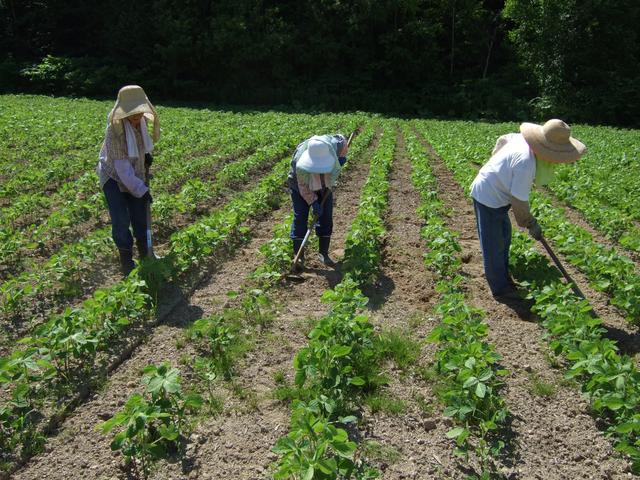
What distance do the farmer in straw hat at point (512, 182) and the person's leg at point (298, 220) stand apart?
1869 mm

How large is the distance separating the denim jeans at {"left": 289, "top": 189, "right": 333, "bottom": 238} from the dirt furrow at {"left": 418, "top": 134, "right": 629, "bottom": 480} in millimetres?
1846

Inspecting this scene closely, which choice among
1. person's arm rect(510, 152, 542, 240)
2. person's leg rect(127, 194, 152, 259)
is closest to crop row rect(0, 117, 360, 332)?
person's leg rect(127, 194, 152, 259)

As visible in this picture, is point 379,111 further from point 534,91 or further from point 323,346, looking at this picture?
point 323,346

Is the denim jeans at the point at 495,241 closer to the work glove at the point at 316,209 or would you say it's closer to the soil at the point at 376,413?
the soil at the point at 376,413

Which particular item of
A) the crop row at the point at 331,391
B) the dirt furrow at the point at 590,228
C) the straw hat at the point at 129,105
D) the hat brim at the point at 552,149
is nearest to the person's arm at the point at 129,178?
the straw hat at the point at 129,105

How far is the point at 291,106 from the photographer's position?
31.2 m

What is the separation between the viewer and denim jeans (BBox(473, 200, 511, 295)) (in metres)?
5.07

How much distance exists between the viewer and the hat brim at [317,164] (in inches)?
211

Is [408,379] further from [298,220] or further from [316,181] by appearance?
[298,220]

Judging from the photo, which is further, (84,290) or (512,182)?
(84,290)

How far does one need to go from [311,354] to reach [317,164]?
2.36 metres

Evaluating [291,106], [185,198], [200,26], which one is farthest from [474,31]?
[185,198]

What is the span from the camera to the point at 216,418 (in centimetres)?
345

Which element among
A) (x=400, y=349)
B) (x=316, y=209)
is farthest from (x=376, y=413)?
(x=316, y=209)
